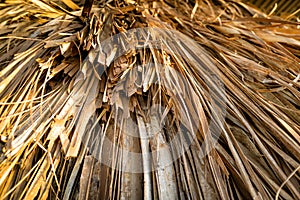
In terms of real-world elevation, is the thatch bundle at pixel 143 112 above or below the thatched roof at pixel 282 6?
below

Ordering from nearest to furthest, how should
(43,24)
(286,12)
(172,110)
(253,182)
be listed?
(253,182)
(172,110)
(43,24)
(286,12)

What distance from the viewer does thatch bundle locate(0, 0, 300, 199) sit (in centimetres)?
52

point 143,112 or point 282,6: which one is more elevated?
point 282,6

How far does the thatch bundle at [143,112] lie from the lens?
0.52 m

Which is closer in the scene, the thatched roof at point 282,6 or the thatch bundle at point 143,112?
the thatch bundle at point 143,112

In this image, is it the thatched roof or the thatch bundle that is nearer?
the thatch bundle

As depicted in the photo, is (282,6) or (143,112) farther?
(282,6)

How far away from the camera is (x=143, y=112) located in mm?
613

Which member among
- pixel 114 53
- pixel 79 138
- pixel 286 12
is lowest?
pixel 79 138

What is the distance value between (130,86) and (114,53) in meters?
0.09

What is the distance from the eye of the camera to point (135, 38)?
68 centimetres

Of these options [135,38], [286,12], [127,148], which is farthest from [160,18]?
Result: [286,12]

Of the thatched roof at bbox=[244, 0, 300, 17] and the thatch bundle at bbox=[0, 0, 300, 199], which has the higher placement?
the thatched roof at bbox=[244, 0, 300, 17]

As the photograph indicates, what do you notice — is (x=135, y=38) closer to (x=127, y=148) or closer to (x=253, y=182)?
(x=127, y=148)
